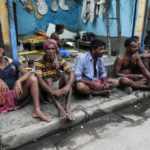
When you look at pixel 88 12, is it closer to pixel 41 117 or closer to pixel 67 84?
pixel 67 84

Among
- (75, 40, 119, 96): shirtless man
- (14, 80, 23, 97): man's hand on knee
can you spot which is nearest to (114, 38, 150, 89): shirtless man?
(75, 40, 119, 96): shirtless man

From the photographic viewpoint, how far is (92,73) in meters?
3.51

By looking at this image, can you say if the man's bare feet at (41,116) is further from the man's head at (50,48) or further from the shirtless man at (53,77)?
the man's head at (50,48)

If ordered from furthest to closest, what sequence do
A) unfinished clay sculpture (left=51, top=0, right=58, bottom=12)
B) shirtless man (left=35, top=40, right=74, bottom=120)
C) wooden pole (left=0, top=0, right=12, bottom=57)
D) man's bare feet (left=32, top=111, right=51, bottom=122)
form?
1. unfinished clay sculpture (left=51, top=0, right=58, bottom=12)
2. wooden pole (left=0, top=0, right=12, bottom=57)
3. shirtless man (left=35, top=40, right=74, bottom=120)
4. man's bare feet (left=32, top=111, right=51, bottom=122)

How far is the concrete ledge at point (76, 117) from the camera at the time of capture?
7.13ft

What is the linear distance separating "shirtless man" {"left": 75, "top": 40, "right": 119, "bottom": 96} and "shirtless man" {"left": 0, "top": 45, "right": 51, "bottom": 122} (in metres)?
0.92

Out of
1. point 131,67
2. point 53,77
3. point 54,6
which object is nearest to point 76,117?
point 53,77

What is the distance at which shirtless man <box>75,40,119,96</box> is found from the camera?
3.20 meters

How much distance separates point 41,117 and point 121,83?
2.05 meters

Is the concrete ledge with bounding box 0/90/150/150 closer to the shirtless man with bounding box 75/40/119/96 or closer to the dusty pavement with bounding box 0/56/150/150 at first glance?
the dusty pavement with bounding box 0/56/150/150

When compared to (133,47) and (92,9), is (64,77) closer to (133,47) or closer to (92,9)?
(133,47)

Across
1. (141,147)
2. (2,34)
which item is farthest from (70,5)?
(141,147)

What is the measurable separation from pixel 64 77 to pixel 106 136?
1.27 meters

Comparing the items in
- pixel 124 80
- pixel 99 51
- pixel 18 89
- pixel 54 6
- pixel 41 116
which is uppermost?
pixel 54 6
